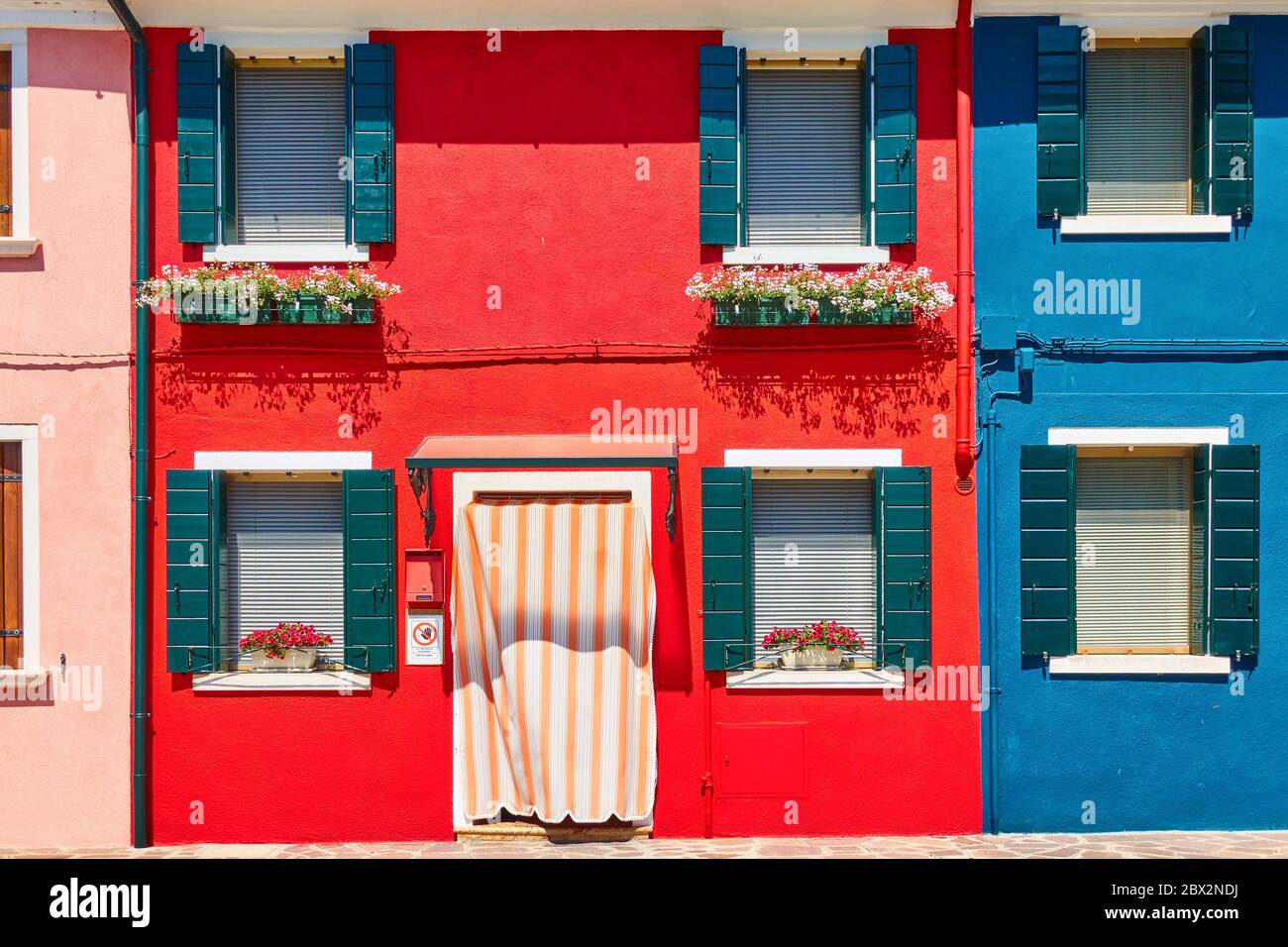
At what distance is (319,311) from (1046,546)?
5634mm

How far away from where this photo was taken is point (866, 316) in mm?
8906

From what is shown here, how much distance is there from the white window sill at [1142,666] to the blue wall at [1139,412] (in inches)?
3.1

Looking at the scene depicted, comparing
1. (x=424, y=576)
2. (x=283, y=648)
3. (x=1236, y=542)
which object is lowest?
(x=283, y=648)

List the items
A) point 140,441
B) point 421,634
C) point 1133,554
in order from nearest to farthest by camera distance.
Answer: point 140,441
point 421,634
point 1133,554

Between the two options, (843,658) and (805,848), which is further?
(843,658)

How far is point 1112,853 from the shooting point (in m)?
8.36

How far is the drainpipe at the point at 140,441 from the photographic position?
888cm

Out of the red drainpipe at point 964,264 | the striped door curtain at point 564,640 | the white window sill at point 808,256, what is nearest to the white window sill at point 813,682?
the striped door curtain at point 564,640

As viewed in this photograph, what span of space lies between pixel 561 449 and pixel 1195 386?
4717 mm

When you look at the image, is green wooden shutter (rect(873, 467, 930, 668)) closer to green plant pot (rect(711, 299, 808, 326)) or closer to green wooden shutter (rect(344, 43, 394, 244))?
green plant pot (rect(711, 299, 808, 326))

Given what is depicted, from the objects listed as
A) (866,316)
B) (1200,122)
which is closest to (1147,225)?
(1200,122)

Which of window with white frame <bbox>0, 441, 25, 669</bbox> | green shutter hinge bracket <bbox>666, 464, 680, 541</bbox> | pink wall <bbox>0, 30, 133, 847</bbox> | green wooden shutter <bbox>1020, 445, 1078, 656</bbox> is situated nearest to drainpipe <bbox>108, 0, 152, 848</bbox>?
pink wall <bbox>0, 30, 133, 847</bbox>

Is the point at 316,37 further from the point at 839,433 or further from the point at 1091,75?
the point at 1091,75

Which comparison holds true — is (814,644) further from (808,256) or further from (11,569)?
(11,569)
